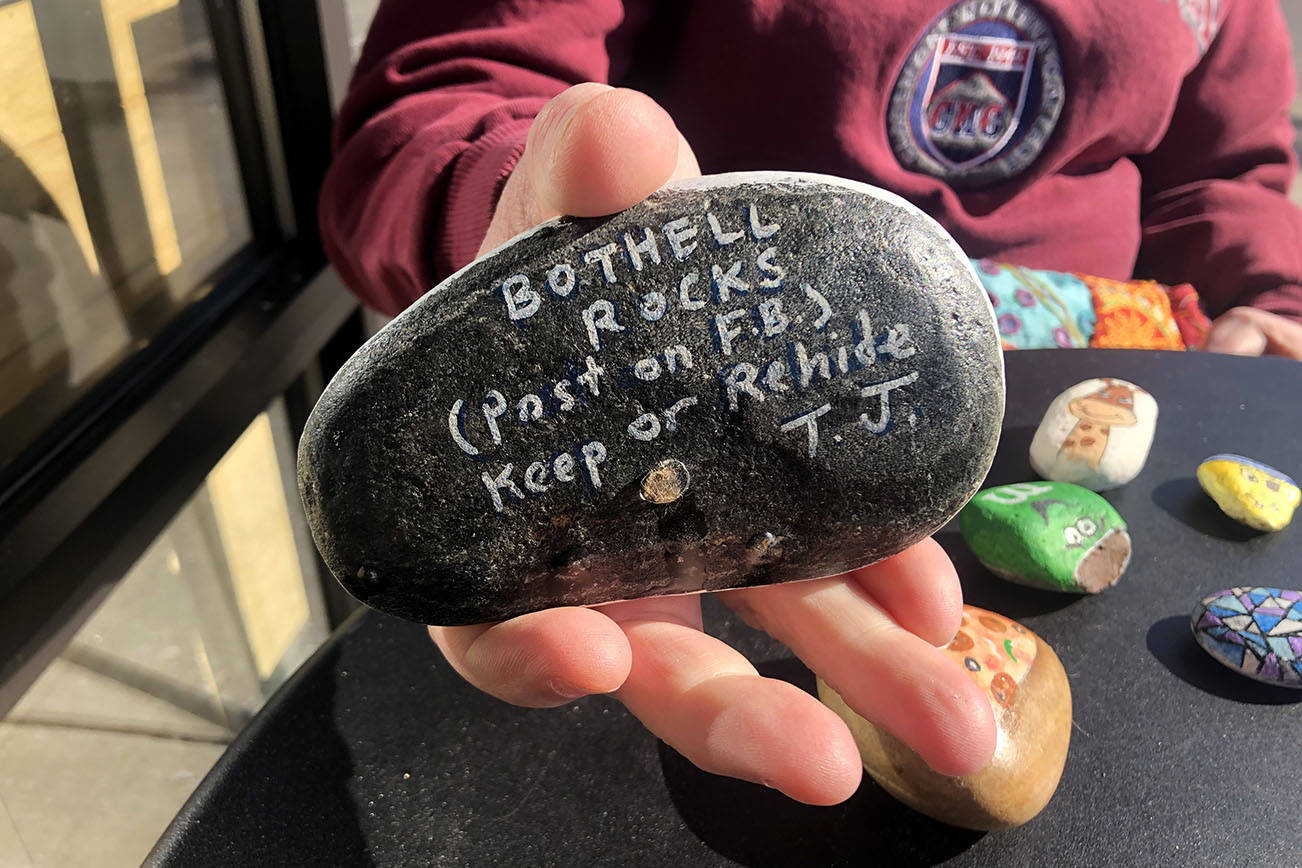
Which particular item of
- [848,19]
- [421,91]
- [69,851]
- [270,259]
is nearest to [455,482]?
[421,91]

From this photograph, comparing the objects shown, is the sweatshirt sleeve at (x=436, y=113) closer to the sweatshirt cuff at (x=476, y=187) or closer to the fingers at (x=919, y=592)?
the sweatshirt cuff at (x=476, y=187)

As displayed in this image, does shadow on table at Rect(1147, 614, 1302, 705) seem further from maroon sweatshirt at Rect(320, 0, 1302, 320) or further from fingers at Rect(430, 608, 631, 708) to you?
maroon sweatshirt at Rect(320, 0, 1302, 320)

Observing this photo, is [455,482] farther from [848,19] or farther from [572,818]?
[848,19]

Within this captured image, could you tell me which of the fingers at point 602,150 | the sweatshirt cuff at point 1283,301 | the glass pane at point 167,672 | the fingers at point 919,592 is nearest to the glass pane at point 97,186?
the glass pane at point 167,672

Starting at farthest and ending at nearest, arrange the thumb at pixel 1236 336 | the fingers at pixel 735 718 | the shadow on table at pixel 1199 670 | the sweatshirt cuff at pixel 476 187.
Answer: the thumb at pixel 1236 336 → the sweatshirt cuff at pixel 476 187 → the shadow on table at pixel 1199 670 → the fingers at pixel 735 718

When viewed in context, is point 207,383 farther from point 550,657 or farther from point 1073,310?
point 1073,310

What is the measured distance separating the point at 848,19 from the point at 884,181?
0.19 meters

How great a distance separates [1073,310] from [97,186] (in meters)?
1.22

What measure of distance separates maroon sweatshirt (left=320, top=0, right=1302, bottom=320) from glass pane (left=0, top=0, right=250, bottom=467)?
32 cm

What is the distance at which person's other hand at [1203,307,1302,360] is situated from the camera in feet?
4.05

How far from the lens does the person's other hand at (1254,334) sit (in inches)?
48.6

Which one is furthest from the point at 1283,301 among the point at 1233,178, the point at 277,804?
the point at 277,804

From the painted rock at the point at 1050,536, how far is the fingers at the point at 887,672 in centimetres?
20

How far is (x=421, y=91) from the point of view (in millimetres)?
975
